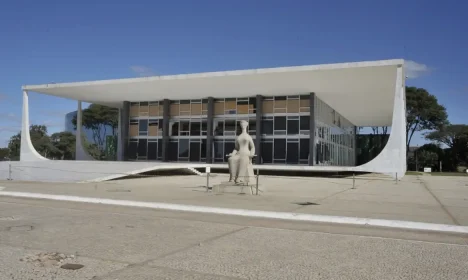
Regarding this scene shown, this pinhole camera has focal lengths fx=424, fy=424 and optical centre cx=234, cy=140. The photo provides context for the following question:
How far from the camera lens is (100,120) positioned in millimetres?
72438

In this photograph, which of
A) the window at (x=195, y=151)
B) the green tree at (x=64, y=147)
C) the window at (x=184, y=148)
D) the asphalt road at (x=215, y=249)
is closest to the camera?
the asphalt road at (x=215, y=249)

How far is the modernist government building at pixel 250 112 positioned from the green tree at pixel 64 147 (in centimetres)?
3000

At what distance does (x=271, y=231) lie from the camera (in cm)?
866

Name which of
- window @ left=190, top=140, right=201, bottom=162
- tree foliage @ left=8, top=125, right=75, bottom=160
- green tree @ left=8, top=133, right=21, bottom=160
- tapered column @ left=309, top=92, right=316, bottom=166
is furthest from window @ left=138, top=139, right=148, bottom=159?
green tree @ left=8, top=133, right=21, bottom=160

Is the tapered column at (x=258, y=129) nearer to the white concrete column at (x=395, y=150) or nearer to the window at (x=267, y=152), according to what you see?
the window at (x=267, y=152)

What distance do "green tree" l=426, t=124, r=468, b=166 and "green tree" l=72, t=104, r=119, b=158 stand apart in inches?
2172

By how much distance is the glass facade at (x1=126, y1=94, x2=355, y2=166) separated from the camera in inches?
1585

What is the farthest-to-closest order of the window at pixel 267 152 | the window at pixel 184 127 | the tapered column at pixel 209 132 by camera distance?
1. the window at pixel 184 127
2. the tapered column at pixel 209 132
3. the window at pixel 267 152

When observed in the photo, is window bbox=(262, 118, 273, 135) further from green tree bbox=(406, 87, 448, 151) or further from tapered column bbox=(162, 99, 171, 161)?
green tree bbox=(406, 87, 448, 151)

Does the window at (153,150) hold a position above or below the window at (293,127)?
below

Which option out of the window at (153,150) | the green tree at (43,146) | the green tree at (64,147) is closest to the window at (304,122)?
the window at (153,150)

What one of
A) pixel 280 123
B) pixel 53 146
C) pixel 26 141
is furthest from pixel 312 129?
pixel 53 146

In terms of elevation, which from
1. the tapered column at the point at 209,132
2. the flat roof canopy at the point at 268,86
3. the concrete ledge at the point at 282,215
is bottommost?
the concrete ledge at the point at 282,215

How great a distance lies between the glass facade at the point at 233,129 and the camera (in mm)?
40250
